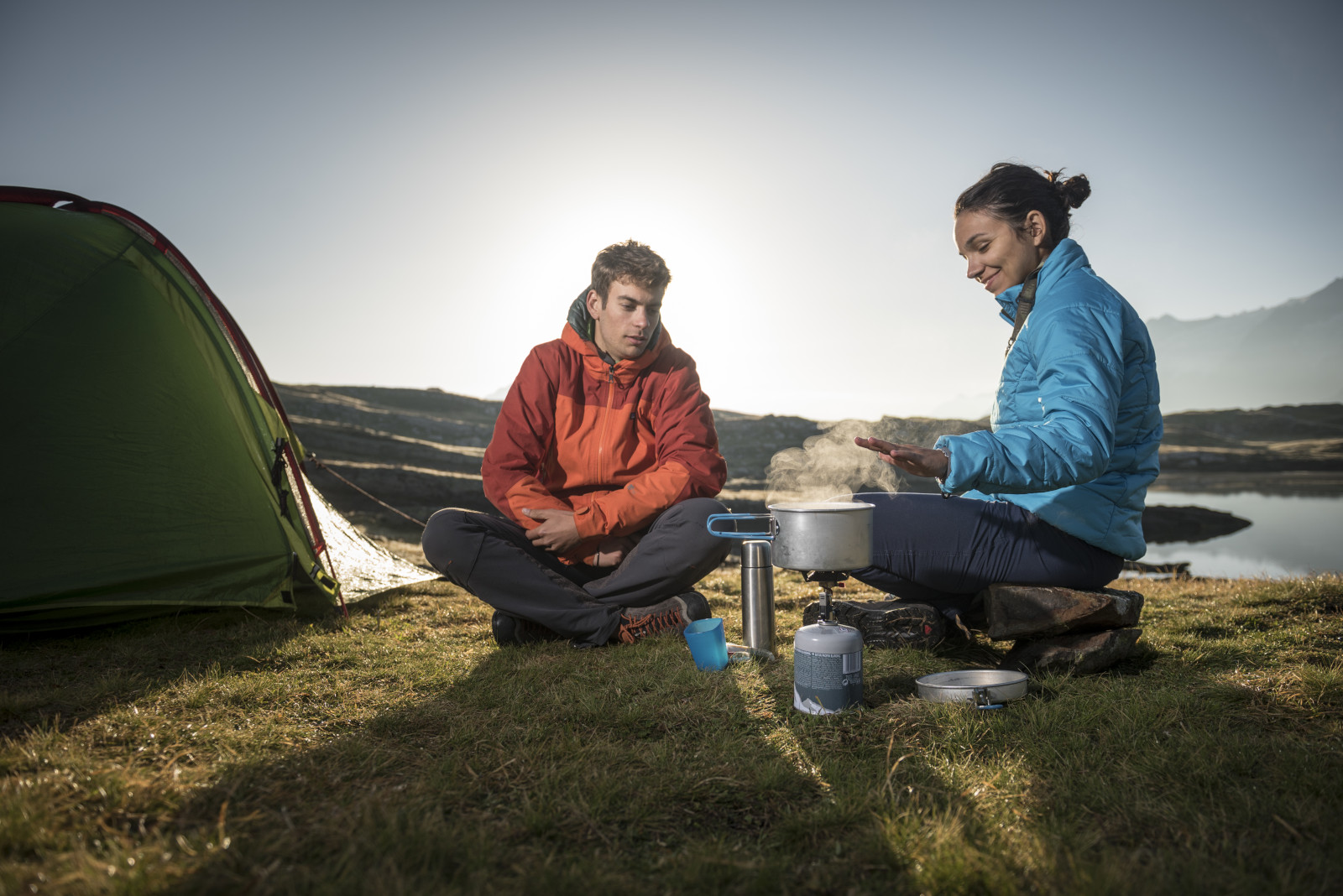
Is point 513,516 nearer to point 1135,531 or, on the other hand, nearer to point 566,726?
point 566,726

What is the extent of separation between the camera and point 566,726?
2.42 metres

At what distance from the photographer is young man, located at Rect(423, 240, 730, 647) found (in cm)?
353

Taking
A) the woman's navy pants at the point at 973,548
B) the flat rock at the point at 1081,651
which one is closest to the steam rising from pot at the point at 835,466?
the woman's navy pants at the point at 973,548

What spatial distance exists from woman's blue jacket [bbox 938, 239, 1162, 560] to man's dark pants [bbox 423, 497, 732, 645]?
4.60ft

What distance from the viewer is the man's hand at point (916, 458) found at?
91.7 inches

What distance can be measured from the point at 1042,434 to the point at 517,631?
8.31 ft

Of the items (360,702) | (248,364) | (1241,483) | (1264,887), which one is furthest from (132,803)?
(1241,483)

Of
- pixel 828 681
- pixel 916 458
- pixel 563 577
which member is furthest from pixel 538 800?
pixel 563 577

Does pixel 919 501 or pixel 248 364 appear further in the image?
pixel 248 364

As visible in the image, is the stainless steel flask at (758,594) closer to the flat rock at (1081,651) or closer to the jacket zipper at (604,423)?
the jacket zipper at (604,423)

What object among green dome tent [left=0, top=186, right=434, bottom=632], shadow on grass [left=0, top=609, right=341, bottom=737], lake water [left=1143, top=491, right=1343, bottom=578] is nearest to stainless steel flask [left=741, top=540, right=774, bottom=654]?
shadow on grass [left=0, top=609, right=341, bottom=737]

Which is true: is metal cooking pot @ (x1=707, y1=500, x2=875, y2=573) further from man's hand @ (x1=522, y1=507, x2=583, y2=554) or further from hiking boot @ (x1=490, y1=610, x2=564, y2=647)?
hiking boot @ (x1=490, y1=610, x2=564, y2=647)

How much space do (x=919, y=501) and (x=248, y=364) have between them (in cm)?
397

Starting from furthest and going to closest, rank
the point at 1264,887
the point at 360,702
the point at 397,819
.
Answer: the point at 360,702, the point at 397,819, the point at 1264,887
